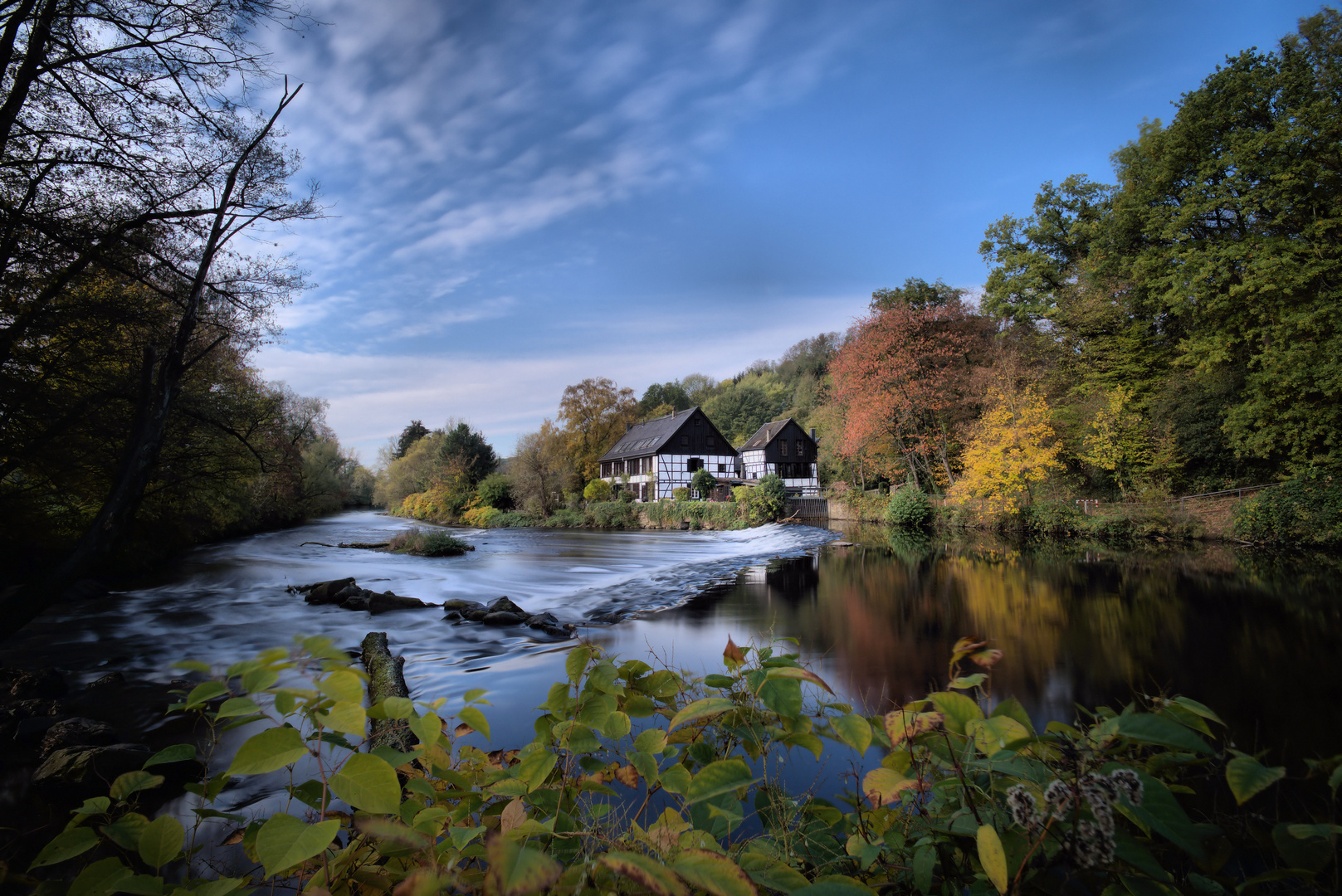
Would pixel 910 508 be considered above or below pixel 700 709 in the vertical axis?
below

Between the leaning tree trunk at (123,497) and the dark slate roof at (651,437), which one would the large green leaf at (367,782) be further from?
the dark slate roof at (651,437)

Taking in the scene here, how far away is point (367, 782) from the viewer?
901 millimetres

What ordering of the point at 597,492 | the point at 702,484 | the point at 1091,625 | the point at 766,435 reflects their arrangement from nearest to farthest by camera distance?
1. the point at 1091,625
2. the point at 702,484
3. the point at 597,492
4. the point at 766,435

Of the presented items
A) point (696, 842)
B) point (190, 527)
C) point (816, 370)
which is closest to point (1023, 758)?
point (696, 842)

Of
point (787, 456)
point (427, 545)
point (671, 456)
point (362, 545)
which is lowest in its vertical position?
point (362, 545)

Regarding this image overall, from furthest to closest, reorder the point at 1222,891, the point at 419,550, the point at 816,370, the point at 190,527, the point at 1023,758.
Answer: the point at 816,370, the point at 419,550, the point at 190,527, the point at 1023,758, the point at 1222,891

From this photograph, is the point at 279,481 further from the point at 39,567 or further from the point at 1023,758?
the point at 1023,758

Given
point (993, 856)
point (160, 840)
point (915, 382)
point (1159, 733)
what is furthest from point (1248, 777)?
point (915, 382)

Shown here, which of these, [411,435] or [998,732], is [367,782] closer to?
[998,732]

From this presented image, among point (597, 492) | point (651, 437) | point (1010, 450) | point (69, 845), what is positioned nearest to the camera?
point (69, 845)

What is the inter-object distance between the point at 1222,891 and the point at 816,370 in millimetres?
58771

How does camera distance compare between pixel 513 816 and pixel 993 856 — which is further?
pixel 513 816

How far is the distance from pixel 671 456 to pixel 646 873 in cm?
3679

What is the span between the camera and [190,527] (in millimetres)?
14844
